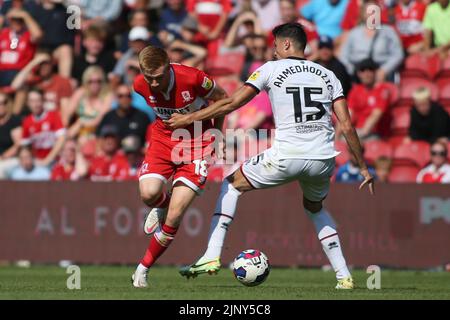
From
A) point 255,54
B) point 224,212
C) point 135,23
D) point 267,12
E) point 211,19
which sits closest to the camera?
point 224,212

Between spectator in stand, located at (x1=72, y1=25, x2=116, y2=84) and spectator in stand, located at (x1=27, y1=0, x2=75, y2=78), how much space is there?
169 millimetres

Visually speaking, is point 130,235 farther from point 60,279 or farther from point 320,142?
point 320,142

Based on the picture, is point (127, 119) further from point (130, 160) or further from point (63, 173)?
point (63, 173)

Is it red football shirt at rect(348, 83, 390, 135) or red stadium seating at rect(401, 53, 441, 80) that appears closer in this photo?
red football shirt at rect(348, 83, 390, 135)

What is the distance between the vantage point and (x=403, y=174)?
18.5 m

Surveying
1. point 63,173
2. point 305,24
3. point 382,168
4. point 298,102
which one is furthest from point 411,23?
point 298,102

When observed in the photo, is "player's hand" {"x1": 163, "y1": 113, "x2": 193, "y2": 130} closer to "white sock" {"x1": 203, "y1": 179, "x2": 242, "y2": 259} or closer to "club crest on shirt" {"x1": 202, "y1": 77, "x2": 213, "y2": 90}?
"club crest on shirt" {"x1": 202, "y1": 77, "x2": 213, "y2": 90}

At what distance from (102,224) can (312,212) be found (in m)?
6.89

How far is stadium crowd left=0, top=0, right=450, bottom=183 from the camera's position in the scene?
18703 mm

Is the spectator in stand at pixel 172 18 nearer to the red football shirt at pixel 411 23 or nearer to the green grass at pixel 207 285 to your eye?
the red football shirt at pixel 411 23

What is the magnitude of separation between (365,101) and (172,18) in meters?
4.45

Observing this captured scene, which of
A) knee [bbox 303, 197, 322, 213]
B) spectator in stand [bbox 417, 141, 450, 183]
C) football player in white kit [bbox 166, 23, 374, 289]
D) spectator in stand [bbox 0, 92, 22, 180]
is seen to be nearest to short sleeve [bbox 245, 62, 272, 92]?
football player in white kit [bbox 166, 23, 374, 289]

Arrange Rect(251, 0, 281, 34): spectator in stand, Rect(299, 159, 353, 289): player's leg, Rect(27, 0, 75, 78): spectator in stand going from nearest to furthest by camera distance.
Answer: Rect(299, 159, 353, 289): player's leg → Rect(251, 0, 281, 34): spectator in stand → Rect(27, 0, 75, 78): spectator in stand

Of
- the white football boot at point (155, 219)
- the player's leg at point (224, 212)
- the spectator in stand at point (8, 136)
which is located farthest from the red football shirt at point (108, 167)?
the player's leg at point (224, 212)
